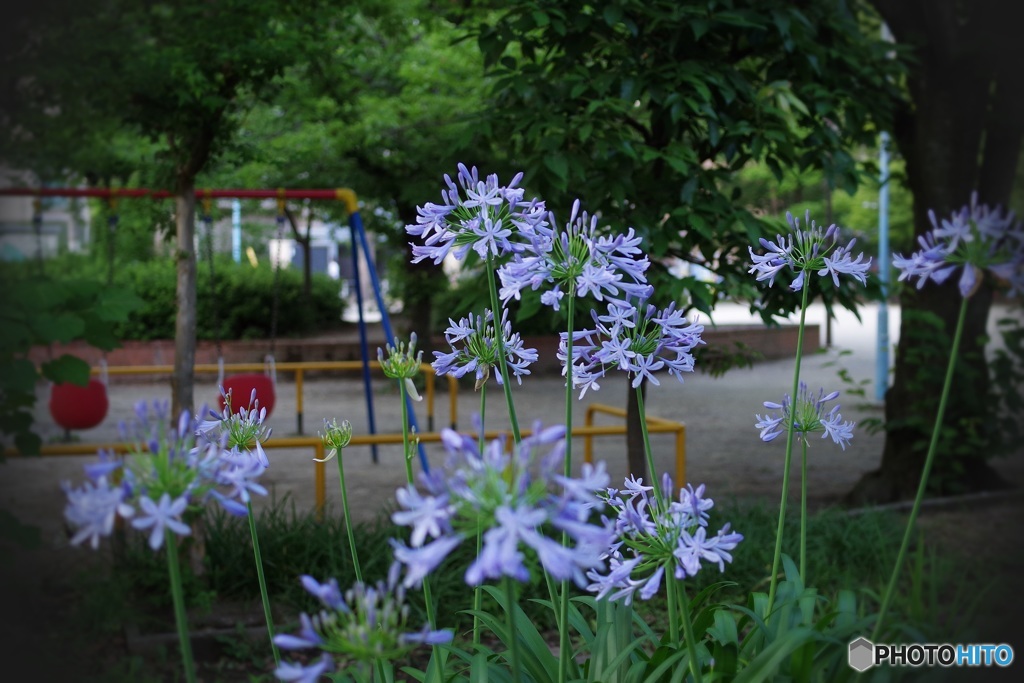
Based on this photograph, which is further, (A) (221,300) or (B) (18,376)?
(A) (221,300)

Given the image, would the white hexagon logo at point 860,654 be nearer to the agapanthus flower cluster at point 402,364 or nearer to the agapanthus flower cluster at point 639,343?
the agapanthus flower cluster at point 639,343

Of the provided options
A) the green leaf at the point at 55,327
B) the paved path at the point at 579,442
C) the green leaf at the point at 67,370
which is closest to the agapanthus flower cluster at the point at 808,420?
the green leaf at the point at 67,370

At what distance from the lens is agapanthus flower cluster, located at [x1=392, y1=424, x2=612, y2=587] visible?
3.59ft

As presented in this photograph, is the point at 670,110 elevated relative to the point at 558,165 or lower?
elevated

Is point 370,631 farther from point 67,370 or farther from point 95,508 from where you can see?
point 67,370

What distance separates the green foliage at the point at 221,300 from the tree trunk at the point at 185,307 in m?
10.4

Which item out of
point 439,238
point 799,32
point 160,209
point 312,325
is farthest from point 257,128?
point 439,238

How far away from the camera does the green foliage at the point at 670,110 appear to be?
Answer: 16.4 feet

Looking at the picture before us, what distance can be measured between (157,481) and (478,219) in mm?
786

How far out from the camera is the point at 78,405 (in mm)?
9117

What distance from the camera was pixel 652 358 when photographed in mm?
1973

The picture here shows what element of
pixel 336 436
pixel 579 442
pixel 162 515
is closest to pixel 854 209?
pixel 579 442

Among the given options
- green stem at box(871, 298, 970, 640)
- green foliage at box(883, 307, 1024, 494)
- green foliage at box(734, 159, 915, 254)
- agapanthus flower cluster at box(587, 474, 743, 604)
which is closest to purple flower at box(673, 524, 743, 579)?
agapanthus flower cluster at box(587, 474, 743, 604)

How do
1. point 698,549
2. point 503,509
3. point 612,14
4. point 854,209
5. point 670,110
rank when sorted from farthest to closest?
point 854,209
point 670,110
point 612,14
point 698,549
point 503,509
